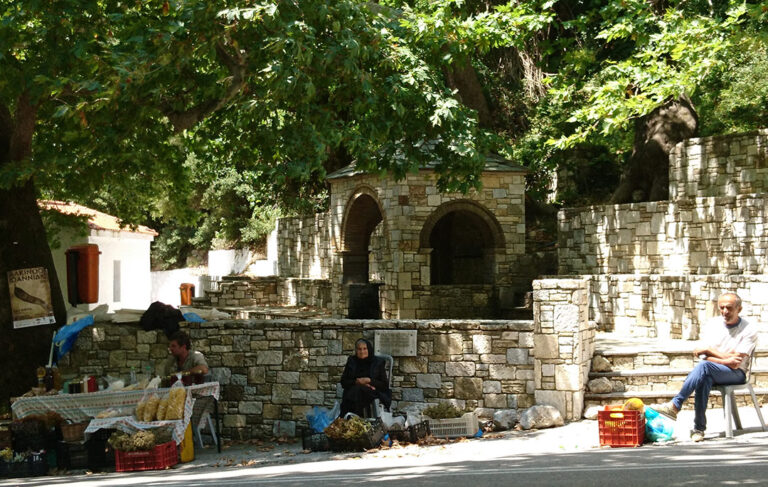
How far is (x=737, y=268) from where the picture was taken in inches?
566

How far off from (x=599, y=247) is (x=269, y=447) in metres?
8.91

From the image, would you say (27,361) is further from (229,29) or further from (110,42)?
(229,29)

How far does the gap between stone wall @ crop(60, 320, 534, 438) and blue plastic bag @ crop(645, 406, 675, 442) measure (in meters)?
1.88

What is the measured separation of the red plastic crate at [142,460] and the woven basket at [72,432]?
762mm

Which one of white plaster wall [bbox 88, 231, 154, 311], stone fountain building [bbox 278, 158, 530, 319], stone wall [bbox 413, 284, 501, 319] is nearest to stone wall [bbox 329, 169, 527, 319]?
stone fountain building [bbox 278, 158, 530, 319]

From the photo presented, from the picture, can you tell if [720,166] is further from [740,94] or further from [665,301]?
[665,301]

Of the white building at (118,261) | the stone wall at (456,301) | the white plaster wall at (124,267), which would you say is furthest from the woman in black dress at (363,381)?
the white plaster wall at (124,267)

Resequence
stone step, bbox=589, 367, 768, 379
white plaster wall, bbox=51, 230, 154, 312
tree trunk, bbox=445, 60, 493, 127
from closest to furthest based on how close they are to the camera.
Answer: stone step, bbox=589, 367, 768, 379, tree trunk, bbox=445, 60, 493, 127, white plaster wall, bbox=51, 230, 154, 312

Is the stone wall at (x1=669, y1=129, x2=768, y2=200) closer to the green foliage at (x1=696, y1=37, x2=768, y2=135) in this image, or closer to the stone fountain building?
the green foliage at (x1=696, y1=37, x2=768, y2=135)

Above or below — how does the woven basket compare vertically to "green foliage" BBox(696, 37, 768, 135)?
below

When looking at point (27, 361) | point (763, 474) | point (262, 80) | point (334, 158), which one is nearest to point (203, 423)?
point (27, 361)

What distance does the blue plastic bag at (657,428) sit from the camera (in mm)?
8367

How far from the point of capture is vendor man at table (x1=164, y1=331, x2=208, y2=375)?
10.3 metres

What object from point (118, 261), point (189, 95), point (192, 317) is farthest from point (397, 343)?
point (118, 261)
